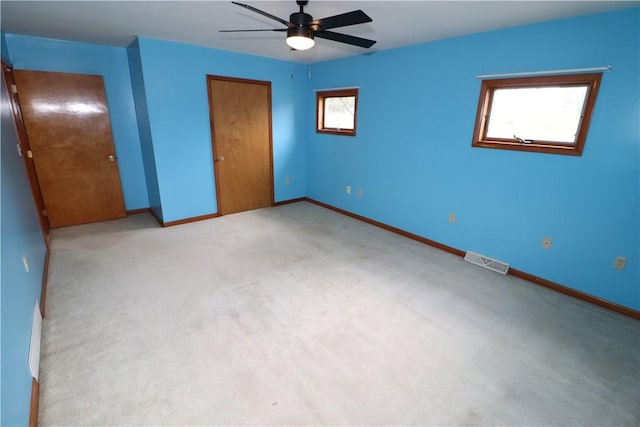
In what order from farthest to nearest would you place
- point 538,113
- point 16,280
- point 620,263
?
point 538,113 → point 620,263 → point 16,280

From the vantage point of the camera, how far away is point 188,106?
3834mm

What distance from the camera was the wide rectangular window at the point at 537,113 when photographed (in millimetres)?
2387

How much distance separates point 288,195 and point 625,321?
4394 millimetres

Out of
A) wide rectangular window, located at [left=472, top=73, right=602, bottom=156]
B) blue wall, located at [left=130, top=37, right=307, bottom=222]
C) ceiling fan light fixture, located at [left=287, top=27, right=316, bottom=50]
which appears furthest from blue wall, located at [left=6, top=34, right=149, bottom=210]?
wide rectangular window, located at [left=472, top=73, right=602, bottom=156]

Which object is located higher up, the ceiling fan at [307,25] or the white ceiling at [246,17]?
the white ceiling at [246,17]

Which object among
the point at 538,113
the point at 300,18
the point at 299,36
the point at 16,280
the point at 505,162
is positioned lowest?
the point at 16,280

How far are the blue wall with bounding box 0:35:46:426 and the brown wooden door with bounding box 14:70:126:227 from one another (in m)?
1.13

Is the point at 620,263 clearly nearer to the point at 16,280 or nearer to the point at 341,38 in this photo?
the point at 341,38

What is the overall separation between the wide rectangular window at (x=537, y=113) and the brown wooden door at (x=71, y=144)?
4.69 meters

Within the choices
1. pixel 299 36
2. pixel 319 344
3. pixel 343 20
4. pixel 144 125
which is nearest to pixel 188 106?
pixel 144 125

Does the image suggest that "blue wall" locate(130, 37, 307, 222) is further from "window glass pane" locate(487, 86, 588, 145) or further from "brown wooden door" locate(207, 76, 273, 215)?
→ "window glass pane" locate(487, 86, 588, 145)

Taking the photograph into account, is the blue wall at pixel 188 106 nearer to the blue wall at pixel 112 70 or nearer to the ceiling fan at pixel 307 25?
the blue wall at pixel 112 70

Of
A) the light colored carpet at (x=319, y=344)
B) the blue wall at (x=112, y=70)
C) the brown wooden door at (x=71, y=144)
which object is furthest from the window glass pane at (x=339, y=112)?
the brown wooden door at (x=71, y=144)

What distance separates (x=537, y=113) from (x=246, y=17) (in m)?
2.75
